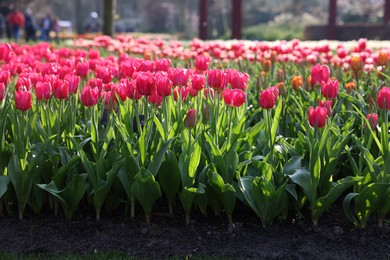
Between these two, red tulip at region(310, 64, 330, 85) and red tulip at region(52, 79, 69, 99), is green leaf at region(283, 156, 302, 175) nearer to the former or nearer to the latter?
red tulip at region(310, 64, 330, 85)

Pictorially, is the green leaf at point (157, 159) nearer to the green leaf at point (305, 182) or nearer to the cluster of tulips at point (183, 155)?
the cluster of tulips at point (183, 155)

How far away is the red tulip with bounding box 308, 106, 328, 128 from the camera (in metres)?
3.27

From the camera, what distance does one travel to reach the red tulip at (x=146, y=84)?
3363 mm

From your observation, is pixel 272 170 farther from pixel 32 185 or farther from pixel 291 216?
pixel 32 185

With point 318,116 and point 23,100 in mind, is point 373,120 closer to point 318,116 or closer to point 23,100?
point 318,116

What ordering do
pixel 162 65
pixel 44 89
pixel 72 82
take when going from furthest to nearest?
pixel 162 65 → pixel 72 82 → pixel 44 89

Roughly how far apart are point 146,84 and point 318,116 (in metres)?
0.85

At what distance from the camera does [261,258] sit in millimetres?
3188

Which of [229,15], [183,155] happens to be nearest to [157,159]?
[183,155]

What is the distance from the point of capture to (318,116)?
3287 millimetres

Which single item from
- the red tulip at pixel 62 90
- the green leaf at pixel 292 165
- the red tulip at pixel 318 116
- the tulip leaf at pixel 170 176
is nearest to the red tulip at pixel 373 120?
the red tulip at pixel 318 116

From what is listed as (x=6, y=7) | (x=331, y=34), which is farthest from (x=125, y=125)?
(x=6, y=7)

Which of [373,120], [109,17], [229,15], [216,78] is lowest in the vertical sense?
[373,120]

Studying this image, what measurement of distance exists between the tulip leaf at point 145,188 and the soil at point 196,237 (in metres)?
0.13
